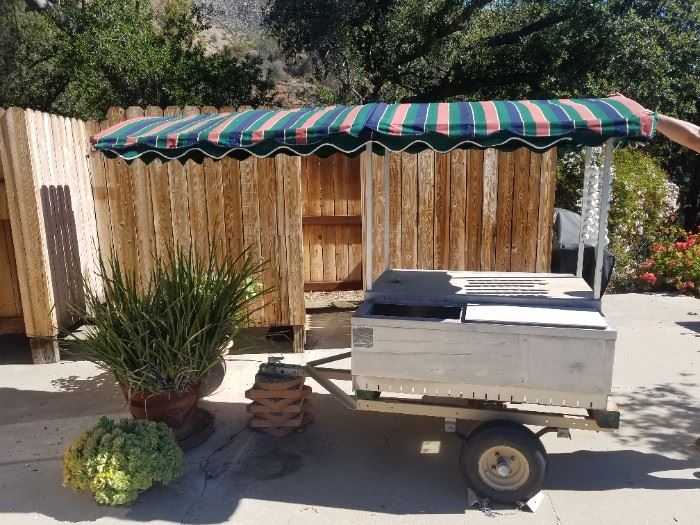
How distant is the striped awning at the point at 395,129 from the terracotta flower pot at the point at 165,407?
1675mm

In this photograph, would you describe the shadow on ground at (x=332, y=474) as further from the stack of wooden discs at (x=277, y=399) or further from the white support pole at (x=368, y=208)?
the white support pole at (x=368, y=208)

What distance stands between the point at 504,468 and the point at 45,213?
485 cm

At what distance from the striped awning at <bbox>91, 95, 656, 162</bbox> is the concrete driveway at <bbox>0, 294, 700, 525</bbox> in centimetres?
214

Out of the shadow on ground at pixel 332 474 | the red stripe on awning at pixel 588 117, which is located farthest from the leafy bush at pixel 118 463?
the red stripe on awning at pixel 588 117

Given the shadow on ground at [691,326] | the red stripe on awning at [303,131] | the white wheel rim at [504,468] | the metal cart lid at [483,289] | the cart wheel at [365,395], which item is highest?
the red stripe on awning at [303,131]

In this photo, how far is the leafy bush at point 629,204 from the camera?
28.9 ft

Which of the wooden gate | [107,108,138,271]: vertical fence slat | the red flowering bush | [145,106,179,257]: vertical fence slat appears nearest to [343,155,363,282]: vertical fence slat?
the wooden gate

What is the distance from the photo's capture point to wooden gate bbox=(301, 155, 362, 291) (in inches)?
319

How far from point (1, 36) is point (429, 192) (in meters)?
14.7

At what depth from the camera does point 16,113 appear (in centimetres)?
529

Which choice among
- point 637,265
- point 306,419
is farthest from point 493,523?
point 637,265

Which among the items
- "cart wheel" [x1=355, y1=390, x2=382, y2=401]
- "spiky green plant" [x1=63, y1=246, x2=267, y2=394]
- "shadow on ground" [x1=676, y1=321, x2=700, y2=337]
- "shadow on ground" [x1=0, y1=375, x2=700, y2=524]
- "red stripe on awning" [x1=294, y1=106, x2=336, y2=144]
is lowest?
"shadow on ground" [x1=0, y1=375, x2=700, y2=524]

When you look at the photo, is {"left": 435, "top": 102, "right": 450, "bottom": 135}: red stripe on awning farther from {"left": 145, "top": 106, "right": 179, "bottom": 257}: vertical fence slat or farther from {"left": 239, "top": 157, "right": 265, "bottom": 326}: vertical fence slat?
{"left": 145, "top": 106, "right": 179, "bottom": 257}: vertical fence slat

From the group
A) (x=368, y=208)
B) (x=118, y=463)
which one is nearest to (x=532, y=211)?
(x=368, y=208)
